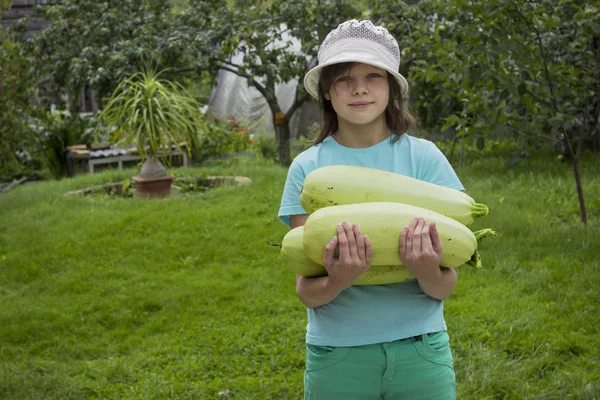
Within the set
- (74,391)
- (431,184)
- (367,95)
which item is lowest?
(74,391)

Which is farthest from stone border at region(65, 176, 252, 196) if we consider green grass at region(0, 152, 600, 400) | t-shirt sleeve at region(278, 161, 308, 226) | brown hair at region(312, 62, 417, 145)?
t-shirt sleeve at region(278, 161, 308, 226)

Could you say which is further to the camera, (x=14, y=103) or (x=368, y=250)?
(x=14, y=103)

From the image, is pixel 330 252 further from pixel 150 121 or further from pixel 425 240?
pixel 150 121

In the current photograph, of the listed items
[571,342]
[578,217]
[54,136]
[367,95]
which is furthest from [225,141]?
[367,95]

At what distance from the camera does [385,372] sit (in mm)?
1880

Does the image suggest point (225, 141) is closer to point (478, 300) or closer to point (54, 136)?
point (54, 136)

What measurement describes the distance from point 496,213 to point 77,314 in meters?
3.54

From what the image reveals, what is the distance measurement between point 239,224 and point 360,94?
4479mm

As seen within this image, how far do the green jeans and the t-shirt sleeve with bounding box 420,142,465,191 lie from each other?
1.43 feet

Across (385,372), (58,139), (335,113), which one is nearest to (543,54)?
(335,113)

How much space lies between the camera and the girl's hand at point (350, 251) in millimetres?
1620

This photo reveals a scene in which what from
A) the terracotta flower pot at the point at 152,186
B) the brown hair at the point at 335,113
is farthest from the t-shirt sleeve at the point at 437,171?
the terracotta flower pot at the point at 152,186

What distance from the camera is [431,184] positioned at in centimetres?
182

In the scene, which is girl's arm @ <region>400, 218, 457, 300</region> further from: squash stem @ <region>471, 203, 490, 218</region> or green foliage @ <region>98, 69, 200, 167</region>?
green foliage @ <region>98, 69, 200, 167</region>
